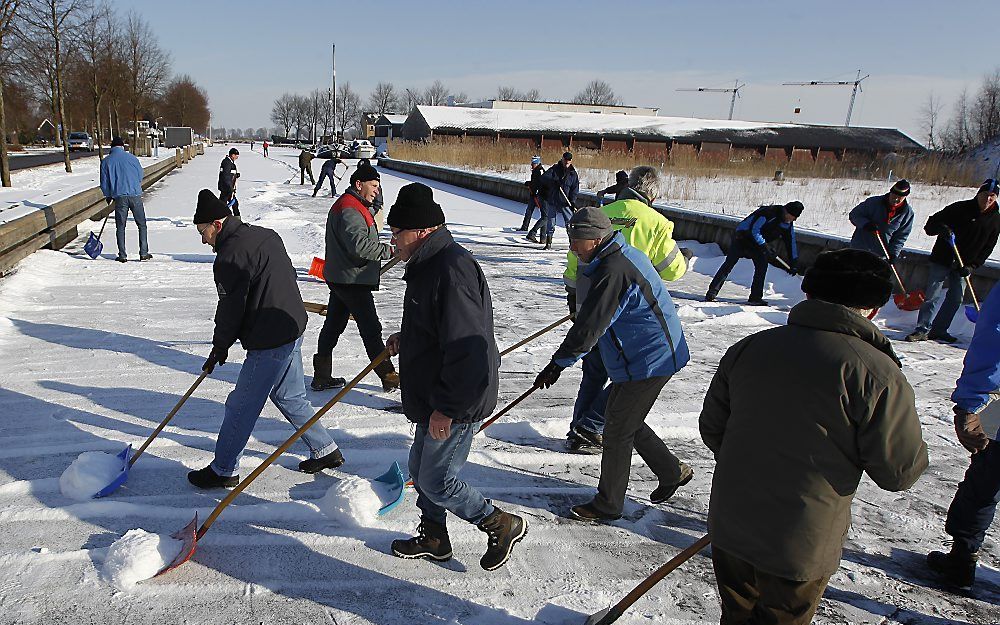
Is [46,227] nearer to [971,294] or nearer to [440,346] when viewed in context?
[440,346]

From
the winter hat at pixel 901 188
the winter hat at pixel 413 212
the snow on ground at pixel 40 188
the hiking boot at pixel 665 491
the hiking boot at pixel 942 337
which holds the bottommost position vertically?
the snow on ground at pixel 40 188

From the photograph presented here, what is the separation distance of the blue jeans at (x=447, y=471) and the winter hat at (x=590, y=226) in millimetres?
1138

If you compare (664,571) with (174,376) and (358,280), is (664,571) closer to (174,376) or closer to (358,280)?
(358,280)

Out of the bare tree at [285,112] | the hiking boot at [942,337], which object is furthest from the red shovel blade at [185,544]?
the bare tree at [285,112]

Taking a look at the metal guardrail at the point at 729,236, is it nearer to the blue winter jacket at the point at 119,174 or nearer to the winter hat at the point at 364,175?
the winter hat at the point at 364,175

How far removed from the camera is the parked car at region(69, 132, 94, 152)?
49938 millimetres

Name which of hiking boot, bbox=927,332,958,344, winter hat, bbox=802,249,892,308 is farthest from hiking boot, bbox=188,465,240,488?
hiking boot, bbox=927,332,958,344

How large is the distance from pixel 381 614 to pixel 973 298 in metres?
8.41

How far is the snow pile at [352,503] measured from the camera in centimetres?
347

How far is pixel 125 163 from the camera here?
934 centimetres

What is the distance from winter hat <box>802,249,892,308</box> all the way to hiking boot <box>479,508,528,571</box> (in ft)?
5.98

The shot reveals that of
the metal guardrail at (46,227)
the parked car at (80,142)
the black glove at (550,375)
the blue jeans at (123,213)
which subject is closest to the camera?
the black glove at (550,375)

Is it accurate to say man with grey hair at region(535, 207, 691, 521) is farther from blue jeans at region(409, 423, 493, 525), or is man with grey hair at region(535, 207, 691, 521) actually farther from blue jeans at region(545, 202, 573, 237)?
blue jeans at region(545, 202, 573, 237)

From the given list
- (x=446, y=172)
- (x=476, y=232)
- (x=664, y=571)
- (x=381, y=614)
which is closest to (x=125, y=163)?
(x=476, y=232)
